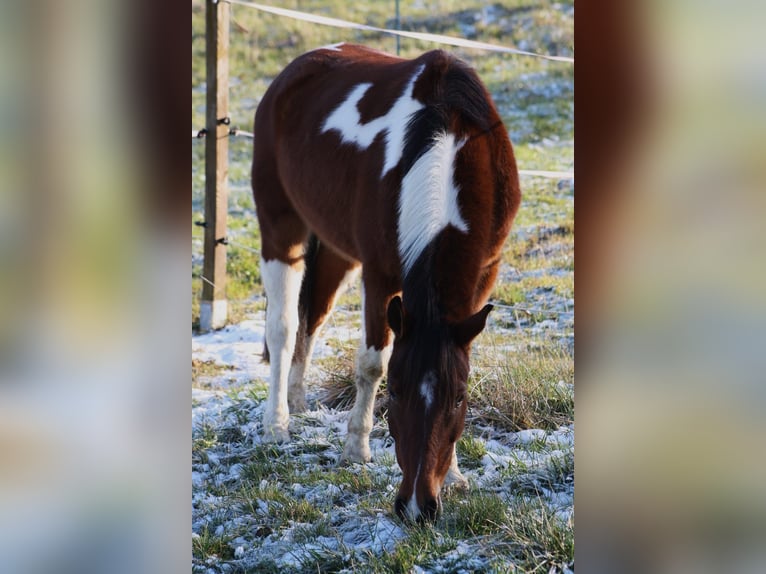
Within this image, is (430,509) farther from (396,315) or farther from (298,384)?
(298,384)

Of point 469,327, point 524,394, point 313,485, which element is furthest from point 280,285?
point 469,327

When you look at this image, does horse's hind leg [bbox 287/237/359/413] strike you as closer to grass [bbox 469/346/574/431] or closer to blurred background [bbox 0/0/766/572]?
grass [bbox 469/346/574/431]

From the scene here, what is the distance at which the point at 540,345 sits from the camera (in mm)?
3768

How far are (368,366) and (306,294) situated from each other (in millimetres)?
880

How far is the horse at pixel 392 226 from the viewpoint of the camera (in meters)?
2.28

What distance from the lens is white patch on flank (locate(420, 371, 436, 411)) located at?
7.31ft

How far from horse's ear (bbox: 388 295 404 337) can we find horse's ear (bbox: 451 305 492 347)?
16 cm

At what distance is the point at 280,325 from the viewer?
11.6 ft

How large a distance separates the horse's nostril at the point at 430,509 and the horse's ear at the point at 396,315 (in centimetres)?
49
